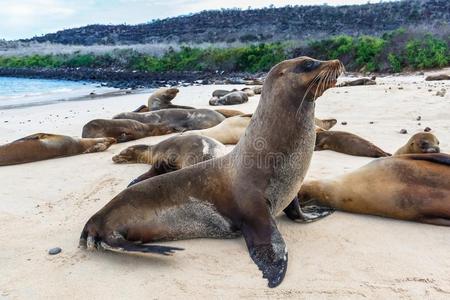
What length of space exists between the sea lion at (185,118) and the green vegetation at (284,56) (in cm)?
1277

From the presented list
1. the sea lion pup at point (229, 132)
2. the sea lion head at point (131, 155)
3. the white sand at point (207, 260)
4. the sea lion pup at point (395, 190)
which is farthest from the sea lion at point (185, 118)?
the sea lion pup at point (395, 190)

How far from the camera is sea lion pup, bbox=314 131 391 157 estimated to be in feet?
19.6

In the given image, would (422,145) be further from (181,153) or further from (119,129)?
(119,129)

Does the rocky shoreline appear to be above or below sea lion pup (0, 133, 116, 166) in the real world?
below

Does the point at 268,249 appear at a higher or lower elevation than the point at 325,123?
higher

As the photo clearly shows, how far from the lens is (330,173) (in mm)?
5164

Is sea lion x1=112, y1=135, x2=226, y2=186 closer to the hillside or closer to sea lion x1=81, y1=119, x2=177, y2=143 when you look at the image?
sea lion x1=81, y1=119, x2=177, y2=143

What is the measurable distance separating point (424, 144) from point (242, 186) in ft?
8.30

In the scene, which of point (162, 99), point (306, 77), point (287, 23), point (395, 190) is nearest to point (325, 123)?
point (395, 190)

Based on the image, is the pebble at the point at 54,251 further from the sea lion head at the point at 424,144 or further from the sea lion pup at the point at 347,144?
the sea lion pup at the point at 347,144

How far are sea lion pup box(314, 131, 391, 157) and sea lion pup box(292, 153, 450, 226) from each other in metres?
1.72

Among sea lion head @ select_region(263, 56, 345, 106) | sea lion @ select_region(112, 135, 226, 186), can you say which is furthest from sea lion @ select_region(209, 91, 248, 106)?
sea lion head @ select_region(263, 56, 345, 106)

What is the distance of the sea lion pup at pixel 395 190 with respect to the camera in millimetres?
3836

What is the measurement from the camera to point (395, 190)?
4.00 m
